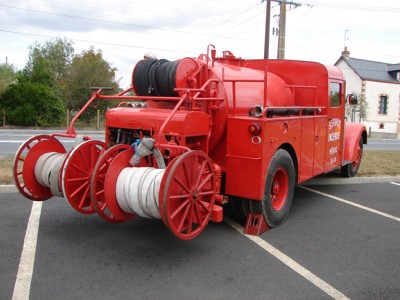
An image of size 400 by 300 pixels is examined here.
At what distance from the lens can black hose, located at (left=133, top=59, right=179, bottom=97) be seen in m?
4.82

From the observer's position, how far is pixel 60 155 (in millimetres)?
4891

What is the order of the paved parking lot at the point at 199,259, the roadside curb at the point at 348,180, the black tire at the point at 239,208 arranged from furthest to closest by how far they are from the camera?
1. the roadside curb at the point at 348,180
2. the black tire at the point at 239,208
3. the paved parking lot at the point at 199,259

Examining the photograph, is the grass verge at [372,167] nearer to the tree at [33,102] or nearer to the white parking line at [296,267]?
the white parking line at [296,267]

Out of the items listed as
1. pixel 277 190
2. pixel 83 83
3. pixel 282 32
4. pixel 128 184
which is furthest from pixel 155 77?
pixel 83 83

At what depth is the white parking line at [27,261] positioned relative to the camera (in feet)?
11.1

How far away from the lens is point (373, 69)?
4503cm

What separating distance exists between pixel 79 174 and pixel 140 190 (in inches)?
40.1

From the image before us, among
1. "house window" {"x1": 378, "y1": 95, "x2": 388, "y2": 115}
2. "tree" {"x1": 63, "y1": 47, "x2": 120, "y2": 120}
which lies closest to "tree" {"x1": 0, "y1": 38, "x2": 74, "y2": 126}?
"tree" {"x1": 63, "y1": 47, "x2": 120, "y2": 120}

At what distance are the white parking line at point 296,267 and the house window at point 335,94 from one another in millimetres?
2952

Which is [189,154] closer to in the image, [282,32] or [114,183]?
[114,183]

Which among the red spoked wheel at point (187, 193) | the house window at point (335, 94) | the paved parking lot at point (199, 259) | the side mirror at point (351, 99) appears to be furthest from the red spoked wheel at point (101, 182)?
the side mirror at point (351, 99)

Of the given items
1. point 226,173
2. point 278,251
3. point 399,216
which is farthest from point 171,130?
point 399,216

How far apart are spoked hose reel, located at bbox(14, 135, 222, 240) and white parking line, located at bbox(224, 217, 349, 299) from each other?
2.46 ft

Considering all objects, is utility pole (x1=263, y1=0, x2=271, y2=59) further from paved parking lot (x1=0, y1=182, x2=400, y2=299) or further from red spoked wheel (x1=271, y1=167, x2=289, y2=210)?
red spoked wheel (x1=271, y1=167, x2=289, y2=210)
